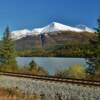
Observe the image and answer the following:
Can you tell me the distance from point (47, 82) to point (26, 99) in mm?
4018

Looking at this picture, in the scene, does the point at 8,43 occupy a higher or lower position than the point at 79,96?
higher

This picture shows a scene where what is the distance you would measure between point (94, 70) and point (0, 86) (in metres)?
21.8

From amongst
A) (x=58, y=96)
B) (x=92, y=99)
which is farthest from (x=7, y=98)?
(x=92, y=99)

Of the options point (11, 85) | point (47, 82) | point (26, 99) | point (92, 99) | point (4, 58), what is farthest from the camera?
point (4, 58)

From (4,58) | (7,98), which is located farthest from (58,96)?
(4,58)

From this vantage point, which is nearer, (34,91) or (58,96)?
(58,96)

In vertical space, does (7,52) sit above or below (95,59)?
above

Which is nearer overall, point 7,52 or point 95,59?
point 95,59

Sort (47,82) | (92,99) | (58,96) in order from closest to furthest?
(92,99) < (58,96) < (47,82)

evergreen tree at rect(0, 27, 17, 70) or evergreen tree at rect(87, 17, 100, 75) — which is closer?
evergreen tree at rect(87, 17, 100, 75)

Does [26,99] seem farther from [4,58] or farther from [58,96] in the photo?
[4,58]

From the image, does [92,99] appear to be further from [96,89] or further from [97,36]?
[97,36]

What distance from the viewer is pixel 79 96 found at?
21.0m

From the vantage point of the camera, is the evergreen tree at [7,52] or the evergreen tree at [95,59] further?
the evergreen tree at [7,52]
